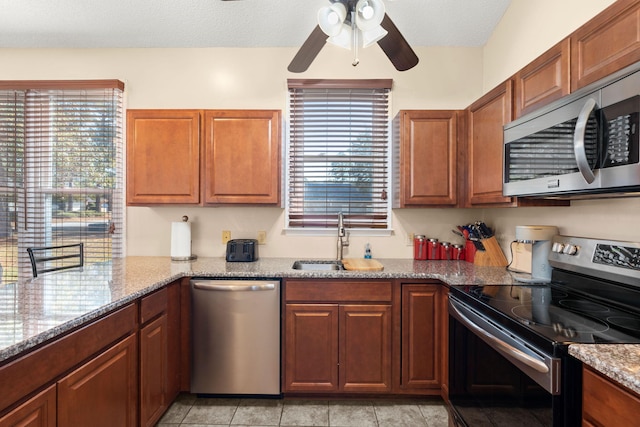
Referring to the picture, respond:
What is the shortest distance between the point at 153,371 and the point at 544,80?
8.51 feet

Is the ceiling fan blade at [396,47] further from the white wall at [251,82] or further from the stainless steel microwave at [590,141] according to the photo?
the white wall at [251,82]

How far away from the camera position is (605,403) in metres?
0.92

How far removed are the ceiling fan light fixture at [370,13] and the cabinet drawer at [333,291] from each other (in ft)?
4.84

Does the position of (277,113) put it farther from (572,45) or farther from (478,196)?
(572,45)

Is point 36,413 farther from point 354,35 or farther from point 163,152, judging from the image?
point 354,35

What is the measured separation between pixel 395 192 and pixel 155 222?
2058 millimetres

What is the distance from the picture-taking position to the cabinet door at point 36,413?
100 cm

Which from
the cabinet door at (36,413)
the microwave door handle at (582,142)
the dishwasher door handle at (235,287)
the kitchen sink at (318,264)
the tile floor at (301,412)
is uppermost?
the microwave door handle at (582,142)

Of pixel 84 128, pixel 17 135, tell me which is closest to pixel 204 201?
pixel 84 128

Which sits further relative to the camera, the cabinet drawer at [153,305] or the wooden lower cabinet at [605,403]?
the cabinet drawer at [153,305]

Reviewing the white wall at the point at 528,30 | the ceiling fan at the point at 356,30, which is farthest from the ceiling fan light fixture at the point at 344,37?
the white wall at the point at 528,30

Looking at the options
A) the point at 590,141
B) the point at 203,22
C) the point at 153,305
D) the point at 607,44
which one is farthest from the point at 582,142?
the point at 203,22

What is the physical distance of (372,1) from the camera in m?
1.53

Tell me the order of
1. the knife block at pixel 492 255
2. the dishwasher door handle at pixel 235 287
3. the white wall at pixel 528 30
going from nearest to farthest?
the white wall at pixel 528 30, the dishwasher door handle at pixel 235 287, the knife block at pixel 492 255
